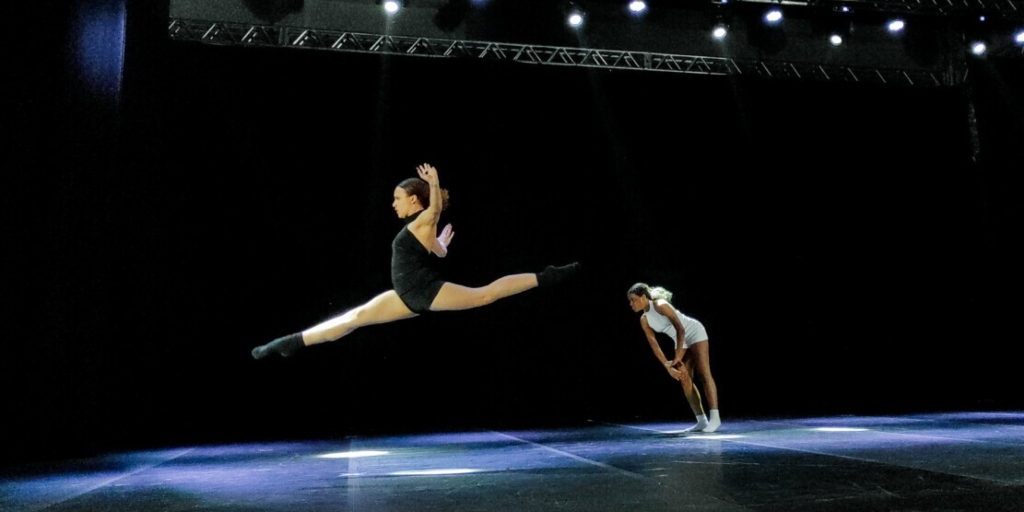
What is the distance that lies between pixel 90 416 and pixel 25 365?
81 centimetres

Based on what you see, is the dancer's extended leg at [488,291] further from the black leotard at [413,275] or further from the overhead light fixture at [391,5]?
the overhead light fixture at [391,5]

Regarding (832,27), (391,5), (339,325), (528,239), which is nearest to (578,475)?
(339,325)

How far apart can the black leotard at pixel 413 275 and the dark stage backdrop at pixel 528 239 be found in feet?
7.29

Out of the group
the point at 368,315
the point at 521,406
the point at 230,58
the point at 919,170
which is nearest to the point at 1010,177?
the point at 919,170

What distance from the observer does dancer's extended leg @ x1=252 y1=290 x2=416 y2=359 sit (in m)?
3.93

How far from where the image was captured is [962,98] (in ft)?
26.0

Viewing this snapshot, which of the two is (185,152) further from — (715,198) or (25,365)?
(715,198)

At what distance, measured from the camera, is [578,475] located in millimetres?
3123

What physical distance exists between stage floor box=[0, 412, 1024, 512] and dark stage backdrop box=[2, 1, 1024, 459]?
1436mm

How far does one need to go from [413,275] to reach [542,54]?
419 centimetres

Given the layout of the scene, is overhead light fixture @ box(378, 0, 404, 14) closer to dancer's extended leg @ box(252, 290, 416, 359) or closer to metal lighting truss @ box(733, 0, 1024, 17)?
metal lighting truss @ box(733, 0, 1024, 17)

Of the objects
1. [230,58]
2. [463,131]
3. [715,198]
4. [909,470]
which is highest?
[230,58]

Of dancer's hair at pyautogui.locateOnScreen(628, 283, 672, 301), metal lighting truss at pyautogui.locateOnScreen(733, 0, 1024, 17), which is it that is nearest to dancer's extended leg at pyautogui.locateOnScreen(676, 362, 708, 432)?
dancer's hair at pyautogui.locateOnScreen(628, 283, 672, 301)

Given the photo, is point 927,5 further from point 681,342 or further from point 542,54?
point 681,342
